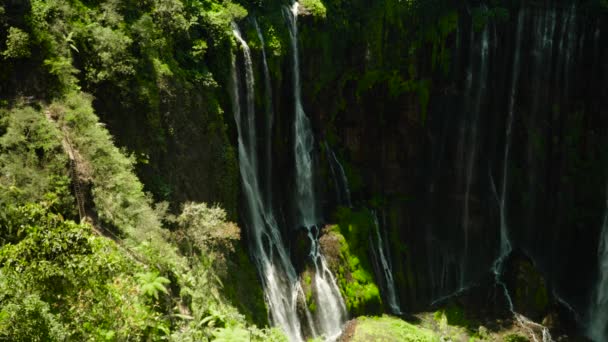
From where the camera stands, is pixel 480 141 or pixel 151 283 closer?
pixel 151 283

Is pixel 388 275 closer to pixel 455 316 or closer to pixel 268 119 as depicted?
pixel 455 316

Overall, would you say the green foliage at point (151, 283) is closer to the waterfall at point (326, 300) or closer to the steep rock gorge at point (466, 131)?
the waterfall at point (326, 300)

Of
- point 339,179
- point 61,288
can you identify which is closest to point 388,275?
point 339,179

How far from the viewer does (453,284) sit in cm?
2430

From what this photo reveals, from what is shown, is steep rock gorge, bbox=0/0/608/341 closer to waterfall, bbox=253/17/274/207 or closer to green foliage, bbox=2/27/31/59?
waterfall, bbox=253/17/274/207

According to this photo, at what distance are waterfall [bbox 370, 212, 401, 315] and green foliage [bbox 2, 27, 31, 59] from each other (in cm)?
1527

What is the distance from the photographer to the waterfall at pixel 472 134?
2416cm

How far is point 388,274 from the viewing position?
23438mm

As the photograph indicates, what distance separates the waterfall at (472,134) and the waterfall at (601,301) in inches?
200

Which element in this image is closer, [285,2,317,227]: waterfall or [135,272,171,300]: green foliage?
[135,272,171,300]: green foliage

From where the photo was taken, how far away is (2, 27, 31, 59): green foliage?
1269cm

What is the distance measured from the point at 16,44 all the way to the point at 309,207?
13.0m

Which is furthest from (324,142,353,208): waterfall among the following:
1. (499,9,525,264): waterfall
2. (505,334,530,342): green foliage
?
(505,334,530,342): green foliage

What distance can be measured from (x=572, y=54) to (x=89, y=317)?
853 inches
